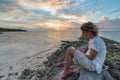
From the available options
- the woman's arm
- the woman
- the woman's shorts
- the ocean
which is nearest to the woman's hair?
the woman

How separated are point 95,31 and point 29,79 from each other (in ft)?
16.5

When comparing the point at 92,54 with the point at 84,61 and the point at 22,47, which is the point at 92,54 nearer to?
the point at 84,61

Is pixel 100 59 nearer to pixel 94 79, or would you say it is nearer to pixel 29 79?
pixel 94 79

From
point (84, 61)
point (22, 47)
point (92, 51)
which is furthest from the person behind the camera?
point (22, 47)

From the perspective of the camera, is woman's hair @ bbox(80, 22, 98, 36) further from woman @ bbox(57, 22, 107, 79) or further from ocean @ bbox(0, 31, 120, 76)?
ocean @ bbox(0, 31, 120, 76)

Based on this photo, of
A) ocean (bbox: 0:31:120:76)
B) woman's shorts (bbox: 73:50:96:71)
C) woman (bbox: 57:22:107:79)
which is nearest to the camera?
woman (bbox: 57:22:107:79)

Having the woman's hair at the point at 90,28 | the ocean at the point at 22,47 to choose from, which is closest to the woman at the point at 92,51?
the woman's hair at the point at 90,28

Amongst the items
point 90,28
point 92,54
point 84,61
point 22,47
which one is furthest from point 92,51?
point 22,47

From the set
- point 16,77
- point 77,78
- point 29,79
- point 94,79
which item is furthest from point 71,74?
point 16,77

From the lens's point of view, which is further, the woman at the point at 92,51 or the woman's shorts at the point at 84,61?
the woman's shorts at the point at 84,61

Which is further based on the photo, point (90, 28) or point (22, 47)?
point (22, 47)

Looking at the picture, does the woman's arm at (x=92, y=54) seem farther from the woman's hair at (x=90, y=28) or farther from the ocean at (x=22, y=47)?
the ocean at (x=22, y=47)

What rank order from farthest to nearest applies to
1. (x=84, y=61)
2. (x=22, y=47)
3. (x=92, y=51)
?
(x=22, y=47) < (x=84, y=61) < (x=92, y=51)

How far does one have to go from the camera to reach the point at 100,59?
4465mm
